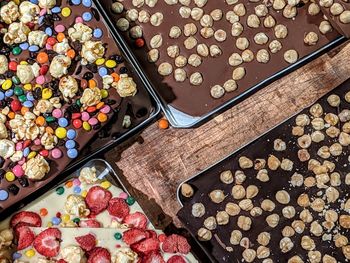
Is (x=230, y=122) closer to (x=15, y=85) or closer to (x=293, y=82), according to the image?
(x=293, y=82)

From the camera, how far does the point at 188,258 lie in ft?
6.44

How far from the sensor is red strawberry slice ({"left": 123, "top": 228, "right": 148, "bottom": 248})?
1.94 m

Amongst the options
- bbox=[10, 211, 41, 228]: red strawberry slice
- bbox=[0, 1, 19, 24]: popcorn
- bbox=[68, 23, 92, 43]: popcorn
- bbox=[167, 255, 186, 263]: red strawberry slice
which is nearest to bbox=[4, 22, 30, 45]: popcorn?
bbox=[0, 1, 19, 24]: popcorn

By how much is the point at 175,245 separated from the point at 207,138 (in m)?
0.34

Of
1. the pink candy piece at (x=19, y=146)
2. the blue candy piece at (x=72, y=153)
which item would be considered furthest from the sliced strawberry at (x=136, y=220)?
the pink candy piece at (x=19, y=146)

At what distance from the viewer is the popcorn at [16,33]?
1914 millimetres

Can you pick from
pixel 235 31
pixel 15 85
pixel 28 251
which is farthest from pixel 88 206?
pixel 235 31

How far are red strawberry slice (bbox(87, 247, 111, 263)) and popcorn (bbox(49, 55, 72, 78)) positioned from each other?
0.44 metres

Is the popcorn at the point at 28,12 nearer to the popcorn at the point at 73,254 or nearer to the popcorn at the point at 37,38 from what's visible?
the popcorn at the point at 37,38

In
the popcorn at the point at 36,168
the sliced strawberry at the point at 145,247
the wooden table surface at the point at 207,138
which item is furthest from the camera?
the wooden table surface at the point at 207,138

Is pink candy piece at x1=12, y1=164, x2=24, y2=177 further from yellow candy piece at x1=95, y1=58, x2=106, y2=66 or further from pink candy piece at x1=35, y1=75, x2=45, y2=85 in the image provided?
yellow candy piece at x1=95, y1=58, x2=106, y2=66

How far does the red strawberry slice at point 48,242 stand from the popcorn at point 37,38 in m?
0.47

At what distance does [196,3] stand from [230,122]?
0.34m

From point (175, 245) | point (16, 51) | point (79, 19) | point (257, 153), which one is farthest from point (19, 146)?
point (257, 153)
